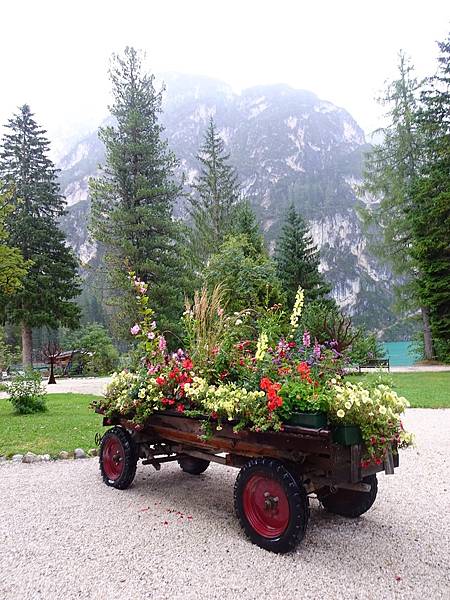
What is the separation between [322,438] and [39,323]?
23.4 metres

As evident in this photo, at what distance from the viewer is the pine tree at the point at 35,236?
23906mm

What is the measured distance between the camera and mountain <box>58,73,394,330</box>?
4341 inches

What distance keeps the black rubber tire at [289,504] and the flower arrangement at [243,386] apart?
0.92 feet

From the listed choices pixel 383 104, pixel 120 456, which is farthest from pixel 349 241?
pixel 120 456

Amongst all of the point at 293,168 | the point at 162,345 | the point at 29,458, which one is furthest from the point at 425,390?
the point at 293,168

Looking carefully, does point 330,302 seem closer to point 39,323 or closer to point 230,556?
point 39,323

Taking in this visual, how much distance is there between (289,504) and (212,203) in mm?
33216

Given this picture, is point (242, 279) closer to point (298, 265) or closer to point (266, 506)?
point (298, 265)

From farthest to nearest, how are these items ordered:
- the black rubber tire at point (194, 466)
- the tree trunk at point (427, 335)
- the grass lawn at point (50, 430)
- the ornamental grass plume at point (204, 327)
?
the tree trunk at point (427, 335) < the grass lawn at point (50, 430) < the black rubber tire at point (194, 466) < the ornamental grass plume at point (204, 327)

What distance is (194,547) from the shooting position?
3.18 meters

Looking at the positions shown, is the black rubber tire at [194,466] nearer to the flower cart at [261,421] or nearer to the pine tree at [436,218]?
the flower cart at [261,421]

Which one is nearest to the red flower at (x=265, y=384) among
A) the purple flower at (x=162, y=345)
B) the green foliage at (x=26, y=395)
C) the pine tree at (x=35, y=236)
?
the purple flower at (x=162, y=345)

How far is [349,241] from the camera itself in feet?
380

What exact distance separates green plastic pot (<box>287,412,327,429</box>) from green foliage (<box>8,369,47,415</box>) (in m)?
8.39
